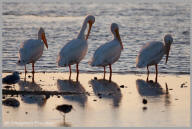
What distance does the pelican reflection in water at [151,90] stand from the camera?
12203 mm

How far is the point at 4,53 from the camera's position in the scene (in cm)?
1828

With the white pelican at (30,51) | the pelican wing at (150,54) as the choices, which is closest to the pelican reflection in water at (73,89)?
the white pelican at (30,51)

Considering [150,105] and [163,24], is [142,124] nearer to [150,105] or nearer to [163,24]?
[150,105]

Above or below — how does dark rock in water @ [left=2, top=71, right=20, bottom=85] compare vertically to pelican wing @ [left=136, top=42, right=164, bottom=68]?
below

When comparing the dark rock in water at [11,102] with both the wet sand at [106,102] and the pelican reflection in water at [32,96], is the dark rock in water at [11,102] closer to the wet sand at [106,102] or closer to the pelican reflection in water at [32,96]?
the wet sand at [106,102]

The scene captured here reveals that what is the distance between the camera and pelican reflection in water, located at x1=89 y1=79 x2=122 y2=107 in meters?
12.0

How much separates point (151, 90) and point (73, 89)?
5.90 ft

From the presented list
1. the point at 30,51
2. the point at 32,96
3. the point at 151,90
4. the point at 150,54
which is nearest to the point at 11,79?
the point at 32,96

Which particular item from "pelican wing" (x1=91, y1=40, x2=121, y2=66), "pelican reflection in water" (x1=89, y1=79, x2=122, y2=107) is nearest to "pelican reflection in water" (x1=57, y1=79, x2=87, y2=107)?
"pelican reflection in water" (x1=89, y1=79, x2=122, y2=107)

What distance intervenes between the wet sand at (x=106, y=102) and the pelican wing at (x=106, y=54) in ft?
1.33

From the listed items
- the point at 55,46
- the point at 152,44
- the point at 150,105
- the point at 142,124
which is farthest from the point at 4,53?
the point at 142,124

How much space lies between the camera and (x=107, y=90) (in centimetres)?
1293

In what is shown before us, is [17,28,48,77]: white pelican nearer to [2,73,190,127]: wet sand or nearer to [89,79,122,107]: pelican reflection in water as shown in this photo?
[2,73,190,127]: wet sand

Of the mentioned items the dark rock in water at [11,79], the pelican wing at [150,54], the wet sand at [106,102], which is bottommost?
the wet sand at [106,102]
